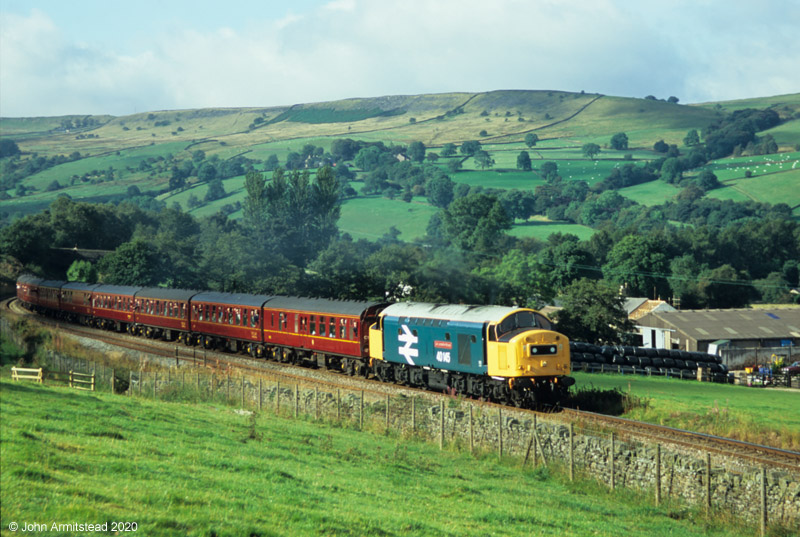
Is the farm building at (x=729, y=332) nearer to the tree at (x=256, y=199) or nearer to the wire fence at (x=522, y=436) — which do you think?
the wire fence at (x=522, y=436)

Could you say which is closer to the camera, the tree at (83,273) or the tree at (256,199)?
the tree at (83,273)

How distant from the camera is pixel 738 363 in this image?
80188mm

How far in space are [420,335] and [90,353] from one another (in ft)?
102

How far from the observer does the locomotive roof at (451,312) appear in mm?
34441

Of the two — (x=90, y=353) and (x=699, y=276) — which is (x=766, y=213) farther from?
(x=90, y=353)

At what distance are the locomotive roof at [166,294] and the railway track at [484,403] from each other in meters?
3.89

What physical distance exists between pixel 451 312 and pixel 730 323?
60573 millimetres

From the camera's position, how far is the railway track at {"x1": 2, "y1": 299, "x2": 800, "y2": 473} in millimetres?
26031

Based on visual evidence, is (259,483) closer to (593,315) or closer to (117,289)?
(117,289)

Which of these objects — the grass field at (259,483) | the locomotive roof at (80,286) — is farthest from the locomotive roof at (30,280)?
the grass field at (259,483)

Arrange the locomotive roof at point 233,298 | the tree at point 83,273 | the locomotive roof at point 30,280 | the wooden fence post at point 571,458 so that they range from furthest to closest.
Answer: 1. the tree at point 83,273
2. the locomotive roof at point 30,280
3. the locomotive roof at point 233,298
4. the wooden fence post at point 571,458

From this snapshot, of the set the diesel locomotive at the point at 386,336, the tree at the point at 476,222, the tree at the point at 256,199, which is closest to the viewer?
the diesel locomotive at the point at 386,336

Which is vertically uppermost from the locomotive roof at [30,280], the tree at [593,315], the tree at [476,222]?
the tree at [476,222]

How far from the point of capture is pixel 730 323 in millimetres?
87438
